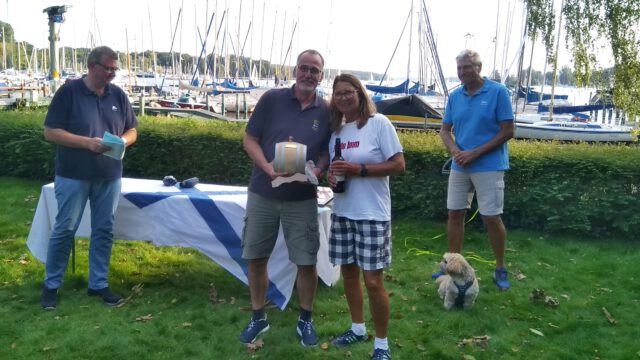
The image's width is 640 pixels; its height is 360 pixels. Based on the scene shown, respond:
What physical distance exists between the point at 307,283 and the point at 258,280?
1.16 ft

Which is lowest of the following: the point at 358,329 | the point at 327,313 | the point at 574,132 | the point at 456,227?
the point at 327,313

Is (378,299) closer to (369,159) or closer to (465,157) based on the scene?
(369,159)

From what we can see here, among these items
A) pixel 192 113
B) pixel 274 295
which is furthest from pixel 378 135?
pixel 192 113

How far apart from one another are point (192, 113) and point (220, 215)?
388 inches

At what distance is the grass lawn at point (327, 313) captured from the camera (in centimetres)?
369

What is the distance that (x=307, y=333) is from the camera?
3.76 metres

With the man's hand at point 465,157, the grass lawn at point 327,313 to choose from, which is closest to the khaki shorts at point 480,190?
the man's hand at point 465,157

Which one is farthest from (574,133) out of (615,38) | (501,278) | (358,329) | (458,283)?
(358,329)

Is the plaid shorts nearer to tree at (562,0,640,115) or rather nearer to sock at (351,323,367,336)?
sock at (351,323,367,336)

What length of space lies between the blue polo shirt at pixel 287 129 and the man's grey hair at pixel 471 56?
1.55 m

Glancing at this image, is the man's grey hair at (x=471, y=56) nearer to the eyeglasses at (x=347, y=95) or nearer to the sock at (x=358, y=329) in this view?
the eyeglasses at (x=347, y=95)

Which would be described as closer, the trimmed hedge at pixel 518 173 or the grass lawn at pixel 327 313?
the grass lawn at pixel 327 313

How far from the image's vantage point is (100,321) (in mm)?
4070

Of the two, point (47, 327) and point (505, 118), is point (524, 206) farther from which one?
point (47, 327)
